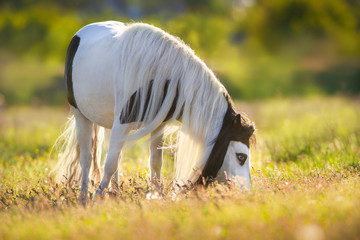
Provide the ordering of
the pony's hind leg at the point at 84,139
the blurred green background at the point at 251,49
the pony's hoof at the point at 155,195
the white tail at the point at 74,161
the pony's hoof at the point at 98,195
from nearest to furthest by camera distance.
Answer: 1. the pony's hoof at the point at 155,195
2. the pony's hoof at the point at 98,195
3. the pony's hind leg at the point at 84,139
4. the white tail at the point at 74,161
5. the blurred green background at the point at 251,49

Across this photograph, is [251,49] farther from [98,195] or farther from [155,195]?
[155,195]

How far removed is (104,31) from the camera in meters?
5.00

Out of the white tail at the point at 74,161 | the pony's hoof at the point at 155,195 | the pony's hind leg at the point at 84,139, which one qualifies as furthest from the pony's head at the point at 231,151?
the white tail at the point at 74,161

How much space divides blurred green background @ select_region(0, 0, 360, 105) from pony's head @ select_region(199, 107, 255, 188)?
14.4m

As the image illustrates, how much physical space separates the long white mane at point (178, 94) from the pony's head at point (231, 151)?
55mm

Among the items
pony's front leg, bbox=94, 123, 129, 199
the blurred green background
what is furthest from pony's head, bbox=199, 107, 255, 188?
the blurred green background

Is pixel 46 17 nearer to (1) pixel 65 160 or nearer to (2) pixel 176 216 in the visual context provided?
(1) pixel 65 160

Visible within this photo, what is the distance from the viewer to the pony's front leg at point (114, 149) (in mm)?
4203

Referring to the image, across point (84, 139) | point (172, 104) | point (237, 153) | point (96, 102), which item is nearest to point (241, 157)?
point (237, 153)

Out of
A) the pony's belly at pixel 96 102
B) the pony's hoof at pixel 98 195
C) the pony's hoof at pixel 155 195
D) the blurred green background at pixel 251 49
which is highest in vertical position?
the pony's belly at pixel 96 102

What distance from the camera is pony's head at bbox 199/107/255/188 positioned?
3.97m

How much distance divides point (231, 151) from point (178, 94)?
68cm

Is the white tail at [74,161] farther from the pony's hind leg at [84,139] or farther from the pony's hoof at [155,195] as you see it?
the pony's hoof at [155,195]

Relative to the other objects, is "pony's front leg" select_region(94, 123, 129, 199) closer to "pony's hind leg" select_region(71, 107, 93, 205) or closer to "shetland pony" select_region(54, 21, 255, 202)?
"shetland pony" select_region(54, 21, 255, 202)
